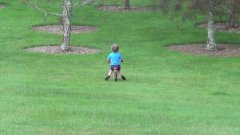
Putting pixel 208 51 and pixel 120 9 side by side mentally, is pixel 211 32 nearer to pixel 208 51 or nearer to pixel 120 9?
pixel 208 51

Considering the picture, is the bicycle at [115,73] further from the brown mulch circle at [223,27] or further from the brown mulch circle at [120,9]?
the brown mulch circle at [120,9]

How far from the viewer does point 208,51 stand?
2431 cm

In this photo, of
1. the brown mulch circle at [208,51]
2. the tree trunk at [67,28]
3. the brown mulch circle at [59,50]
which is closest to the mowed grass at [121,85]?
the brown mulch circle at [59,50]

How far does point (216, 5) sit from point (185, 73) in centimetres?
721

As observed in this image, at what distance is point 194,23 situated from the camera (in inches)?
1230

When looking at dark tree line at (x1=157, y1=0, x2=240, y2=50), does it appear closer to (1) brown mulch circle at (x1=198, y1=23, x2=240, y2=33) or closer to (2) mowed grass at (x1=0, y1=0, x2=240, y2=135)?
(2) mowed grass at (x1=0, y1=0, x2=240, y2=135)

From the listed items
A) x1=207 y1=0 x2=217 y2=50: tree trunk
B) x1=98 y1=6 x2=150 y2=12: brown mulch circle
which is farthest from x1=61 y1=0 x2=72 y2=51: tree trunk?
x1=98 y1=6 x2=150 y2=12: brown mulch circle

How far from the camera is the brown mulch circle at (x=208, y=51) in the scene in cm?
2362

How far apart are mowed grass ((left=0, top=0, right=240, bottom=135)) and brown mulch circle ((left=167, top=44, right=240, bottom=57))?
771 millimetres

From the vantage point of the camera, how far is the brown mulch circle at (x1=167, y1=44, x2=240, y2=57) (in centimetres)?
2362

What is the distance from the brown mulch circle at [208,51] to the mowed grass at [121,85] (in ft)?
2.53

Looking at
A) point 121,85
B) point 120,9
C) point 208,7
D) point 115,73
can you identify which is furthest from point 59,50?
point 120,9

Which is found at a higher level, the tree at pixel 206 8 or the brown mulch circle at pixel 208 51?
the tree at pixel 206 8

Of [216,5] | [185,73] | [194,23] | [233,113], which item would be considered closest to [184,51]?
[216,5]
